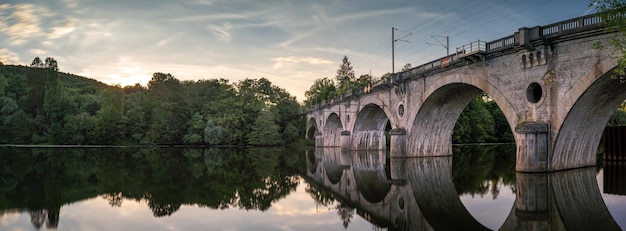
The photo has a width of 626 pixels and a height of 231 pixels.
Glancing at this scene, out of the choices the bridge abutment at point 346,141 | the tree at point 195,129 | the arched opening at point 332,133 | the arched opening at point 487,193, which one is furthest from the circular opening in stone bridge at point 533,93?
the tree at point 195,129

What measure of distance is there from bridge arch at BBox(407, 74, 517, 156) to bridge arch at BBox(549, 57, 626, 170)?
25.4 feet

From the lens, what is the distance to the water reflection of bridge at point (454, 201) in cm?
1059

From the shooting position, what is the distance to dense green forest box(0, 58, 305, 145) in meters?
67.4

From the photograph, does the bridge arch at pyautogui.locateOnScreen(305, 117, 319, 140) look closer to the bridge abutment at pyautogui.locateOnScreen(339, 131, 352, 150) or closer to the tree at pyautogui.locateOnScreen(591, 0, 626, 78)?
the bridge abutment at pyautogui.locateOnScreen(339, 131, 352, 150)

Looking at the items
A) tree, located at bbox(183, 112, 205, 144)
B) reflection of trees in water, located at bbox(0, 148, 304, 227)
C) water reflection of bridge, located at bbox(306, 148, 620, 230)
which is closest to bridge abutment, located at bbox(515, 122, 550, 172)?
water reflection of bridge, located at bbox(306, 148, 620, 230)

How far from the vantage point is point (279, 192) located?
57.7 feet

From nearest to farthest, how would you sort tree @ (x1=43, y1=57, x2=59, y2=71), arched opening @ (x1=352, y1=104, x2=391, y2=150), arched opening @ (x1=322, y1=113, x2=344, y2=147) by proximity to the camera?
arched opening @ (x1=352, y1=104, x2=391, y2=150) < arched opening @ (x1=322, y1=113, x2=344, y2=147) < tree @ (x1=43, y1=57, x2=59, y2=71)

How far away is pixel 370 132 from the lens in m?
50.8

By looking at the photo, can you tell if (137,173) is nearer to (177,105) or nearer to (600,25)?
(600,25)

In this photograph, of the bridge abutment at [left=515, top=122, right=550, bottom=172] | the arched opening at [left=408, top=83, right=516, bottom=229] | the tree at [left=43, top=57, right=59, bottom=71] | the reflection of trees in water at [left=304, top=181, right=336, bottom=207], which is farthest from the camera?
the tree at [left=43, top=57, right=59, bottom=71]

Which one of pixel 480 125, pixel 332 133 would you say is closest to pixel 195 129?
pixel 332 133

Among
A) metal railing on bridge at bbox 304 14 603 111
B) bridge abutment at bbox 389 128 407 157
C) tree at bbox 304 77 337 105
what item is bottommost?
bridge abutment at bbox 389 128 407 157

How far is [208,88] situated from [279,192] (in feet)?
224

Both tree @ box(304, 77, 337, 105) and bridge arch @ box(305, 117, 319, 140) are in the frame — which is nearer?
bridge arch @ box(305, 117, 319, 140)
